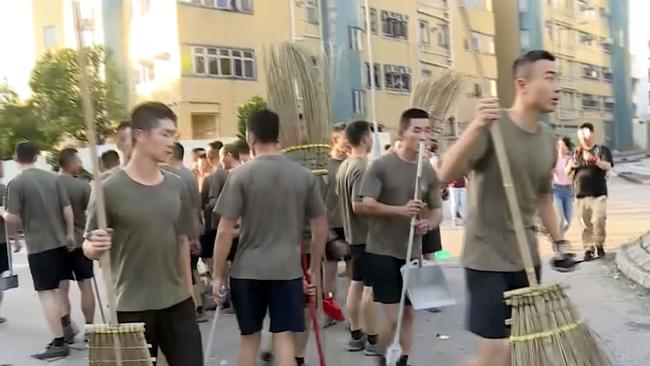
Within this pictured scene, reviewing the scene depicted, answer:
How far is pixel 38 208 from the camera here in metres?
6.84

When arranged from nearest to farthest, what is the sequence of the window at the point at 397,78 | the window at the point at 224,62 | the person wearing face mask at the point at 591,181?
the person wearing face mask at the point at 591,181
the window at the point at 224,62
the window at the point at 397,78

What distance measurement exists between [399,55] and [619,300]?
33259mm

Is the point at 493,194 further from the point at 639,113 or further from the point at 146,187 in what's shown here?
the point at 639,113

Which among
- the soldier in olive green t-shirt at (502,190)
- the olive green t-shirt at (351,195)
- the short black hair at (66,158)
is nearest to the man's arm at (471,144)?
the soldier in olive green t-shirt at (502,190)

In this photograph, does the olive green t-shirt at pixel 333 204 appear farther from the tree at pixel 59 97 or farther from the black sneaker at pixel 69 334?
the tree at pixel 59 97

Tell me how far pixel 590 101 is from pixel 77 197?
205 ft

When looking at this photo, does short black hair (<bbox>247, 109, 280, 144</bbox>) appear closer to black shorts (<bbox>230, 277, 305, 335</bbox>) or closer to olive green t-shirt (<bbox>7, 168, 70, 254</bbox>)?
black shorts (<bbox>230, 277, 305, 335</bbox>)

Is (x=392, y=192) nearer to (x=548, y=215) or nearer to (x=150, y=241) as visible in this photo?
(x=548, y=215)

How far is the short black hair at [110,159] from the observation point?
7.34 meters

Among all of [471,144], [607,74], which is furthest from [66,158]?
[607,74]

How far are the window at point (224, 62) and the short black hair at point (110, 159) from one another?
2241 cm

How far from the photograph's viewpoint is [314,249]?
→ 5.05 m

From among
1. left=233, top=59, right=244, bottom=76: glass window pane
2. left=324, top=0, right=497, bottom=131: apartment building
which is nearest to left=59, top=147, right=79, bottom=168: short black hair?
left=233, top=59, right=244, bottom=76: glass window pane

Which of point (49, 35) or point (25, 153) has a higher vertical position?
point (49, 35)
